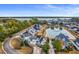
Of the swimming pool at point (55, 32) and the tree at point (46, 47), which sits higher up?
the swimming pool at point (55, 32)

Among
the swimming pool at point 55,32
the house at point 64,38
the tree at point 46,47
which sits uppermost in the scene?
the swimming pool at point 55,32

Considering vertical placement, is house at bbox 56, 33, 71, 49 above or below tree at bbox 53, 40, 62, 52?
above

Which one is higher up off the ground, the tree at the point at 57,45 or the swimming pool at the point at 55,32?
the swimming pool at the point at 55,32

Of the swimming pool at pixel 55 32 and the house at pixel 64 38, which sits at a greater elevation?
the swimming pool at pixel 55 32

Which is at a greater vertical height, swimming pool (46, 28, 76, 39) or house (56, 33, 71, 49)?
swimming pool (46, 28, 76, 39)

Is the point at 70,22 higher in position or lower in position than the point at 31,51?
higher

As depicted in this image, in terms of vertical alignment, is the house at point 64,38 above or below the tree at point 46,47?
above

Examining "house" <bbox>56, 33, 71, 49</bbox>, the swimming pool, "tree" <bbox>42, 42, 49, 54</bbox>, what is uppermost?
the swimming pool

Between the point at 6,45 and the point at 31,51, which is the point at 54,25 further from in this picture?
the point at 6,45
